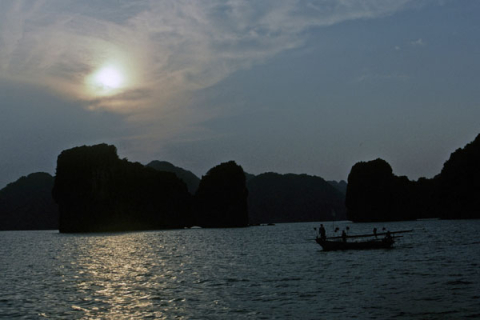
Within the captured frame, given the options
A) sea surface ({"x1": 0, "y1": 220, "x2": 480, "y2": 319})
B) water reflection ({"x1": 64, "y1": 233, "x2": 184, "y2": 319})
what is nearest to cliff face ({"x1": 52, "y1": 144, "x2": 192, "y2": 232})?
water reflection ({"x1": 64, "y1": 233, "x2": 184, "y2": 319})

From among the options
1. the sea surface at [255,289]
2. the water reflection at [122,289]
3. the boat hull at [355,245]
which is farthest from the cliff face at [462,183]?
the water reflection at [122,289]

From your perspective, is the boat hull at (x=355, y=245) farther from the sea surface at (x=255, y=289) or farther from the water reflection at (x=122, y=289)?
the water reflection at (x=122, y=289)

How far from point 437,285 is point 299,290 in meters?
9.31

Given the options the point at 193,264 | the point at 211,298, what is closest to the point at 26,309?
the point at 211,298

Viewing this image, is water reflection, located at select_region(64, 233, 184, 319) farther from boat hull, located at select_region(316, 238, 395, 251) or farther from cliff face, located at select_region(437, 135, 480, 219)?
cliff face, located at select_region(437, 135, 480, 219)

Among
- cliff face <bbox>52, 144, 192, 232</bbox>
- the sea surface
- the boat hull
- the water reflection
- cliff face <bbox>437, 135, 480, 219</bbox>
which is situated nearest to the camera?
the sea surface

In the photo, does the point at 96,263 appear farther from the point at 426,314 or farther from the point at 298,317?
the point at 426,314

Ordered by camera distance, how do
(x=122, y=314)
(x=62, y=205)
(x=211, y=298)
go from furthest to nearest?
(x=62, y=205) < (x=211, y=298) < (x=122, y=314)

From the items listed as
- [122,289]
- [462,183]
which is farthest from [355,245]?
[462,183]

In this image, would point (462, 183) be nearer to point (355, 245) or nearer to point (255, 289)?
point (355, 245)

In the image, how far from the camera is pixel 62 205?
17612 cm

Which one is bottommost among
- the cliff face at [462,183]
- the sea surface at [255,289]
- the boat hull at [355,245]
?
the sea surface at [255,289]

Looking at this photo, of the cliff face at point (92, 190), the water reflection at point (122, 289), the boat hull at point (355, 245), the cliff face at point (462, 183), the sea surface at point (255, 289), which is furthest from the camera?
the cliff face at point (462, 183)

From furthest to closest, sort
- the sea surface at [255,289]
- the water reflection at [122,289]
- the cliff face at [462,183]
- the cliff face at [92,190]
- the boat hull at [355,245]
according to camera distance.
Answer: the cliff face at [462,183] < the cliff face at [92,190] < the boat hull at [355,245] < the water reflection at [122,289] < the sea surface at [255,289]
